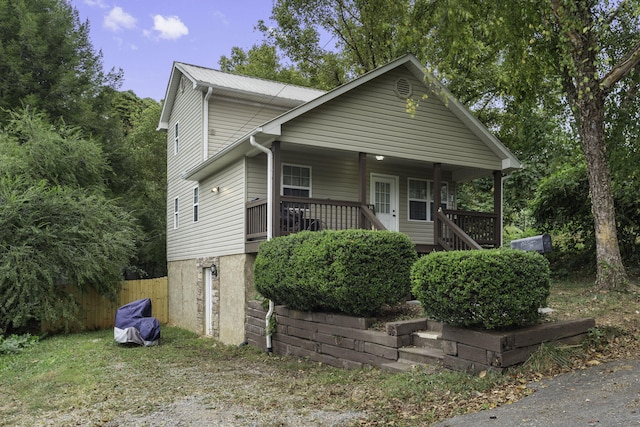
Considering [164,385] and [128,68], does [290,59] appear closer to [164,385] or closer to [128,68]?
[128,68]

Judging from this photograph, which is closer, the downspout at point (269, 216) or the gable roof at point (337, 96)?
the downspout at point (269, 216)

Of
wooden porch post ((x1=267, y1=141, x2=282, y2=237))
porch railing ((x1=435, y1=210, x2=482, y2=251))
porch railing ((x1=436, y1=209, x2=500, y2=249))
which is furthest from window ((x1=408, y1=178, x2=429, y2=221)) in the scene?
wooden porch post ((x1=267, y1=141, x2=282, y2=237))

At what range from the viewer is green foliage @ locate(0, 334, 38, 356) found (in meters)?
11.1

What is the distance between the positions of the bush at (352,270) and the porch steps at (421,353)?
2.85 feet

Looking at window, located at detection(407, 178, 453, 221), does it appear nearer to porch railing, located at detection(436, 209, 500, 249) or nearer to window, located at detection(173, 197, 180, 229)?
porch railing, located at detection(436, 209, 500, 249)

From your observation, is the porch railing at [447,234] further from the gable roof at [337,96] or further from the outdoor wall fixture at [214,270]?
the outdoor wall fixture at [214,270]

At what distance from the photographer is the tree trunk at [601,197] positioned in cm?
947

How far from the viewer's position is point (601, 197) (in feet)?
31.5

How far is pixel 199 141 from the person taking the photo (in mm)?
13969

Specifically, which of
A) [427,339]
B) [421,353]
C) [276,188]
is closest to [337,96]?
[276,188]

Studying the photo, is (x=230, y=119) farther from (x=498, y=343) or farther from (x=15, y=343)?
(x=498, y=343)

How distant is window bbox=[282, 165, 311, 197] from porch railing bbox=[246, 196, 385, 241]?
26.8 inches

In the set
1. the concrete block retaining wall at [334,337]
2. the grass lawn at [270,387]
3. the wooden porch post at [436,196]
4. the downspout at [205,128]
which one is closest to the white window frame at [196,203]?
the downspout at [205,128]

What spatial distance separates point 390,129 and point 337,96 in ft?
5.20
